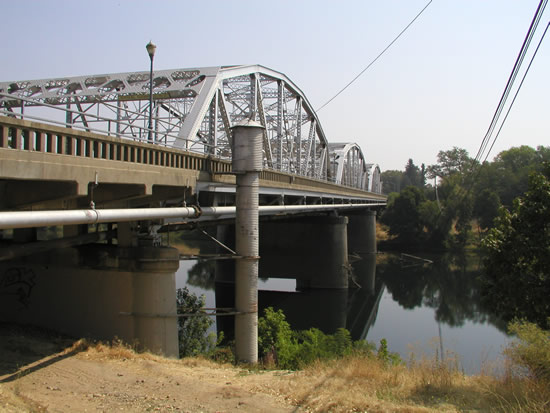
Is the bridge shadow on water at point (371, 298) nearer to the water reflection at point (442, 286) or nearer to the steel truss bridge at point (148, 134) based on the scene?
the water reflection at point (442, 286)

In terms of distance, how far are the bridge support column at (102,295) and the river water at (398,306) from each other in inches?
369

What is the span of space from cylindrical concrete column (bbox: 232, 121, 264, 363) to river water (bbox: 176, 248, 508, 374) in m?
6.62

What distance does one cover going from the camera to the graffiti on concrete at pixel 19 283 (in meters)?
13.9

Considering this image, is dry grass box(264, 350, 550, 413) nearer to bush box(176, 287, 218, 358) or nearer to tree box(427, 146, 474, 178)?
bush box(176, 287, 218, 358)

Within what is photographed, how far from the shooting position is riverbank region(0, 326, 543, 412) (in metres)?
7.83

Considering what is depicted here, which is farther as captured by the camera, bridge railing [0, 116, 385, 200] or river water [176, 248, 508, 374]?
river water [176, 248, 508, 374]

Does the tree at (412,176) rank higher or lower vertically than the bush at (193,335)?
higher

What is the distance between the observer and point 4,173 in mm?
7113

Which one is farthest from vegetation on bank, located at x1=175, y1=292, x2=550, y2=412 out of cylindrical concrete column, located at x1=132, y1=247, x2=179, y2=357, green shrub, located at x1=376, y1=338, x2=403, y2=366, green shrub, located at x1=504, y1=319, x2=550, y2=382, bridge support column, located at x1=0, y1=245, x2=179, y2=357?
bridge support column, located at x1=0, y1=245, x2=179, y2=357

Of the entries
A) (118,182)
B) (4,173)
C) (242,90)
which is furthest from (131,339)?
(242,90)

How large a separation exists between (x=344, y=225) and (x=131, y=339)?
31716mm

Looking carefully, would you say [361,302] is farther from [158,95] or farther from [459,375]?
[459,375]

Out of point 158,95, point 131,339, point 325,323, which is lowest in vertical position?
point 325,323

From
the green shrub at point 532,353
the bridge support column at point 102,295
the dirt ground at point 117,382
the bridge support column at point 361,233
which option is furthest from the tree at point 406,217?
the green shrub at point 532,353
